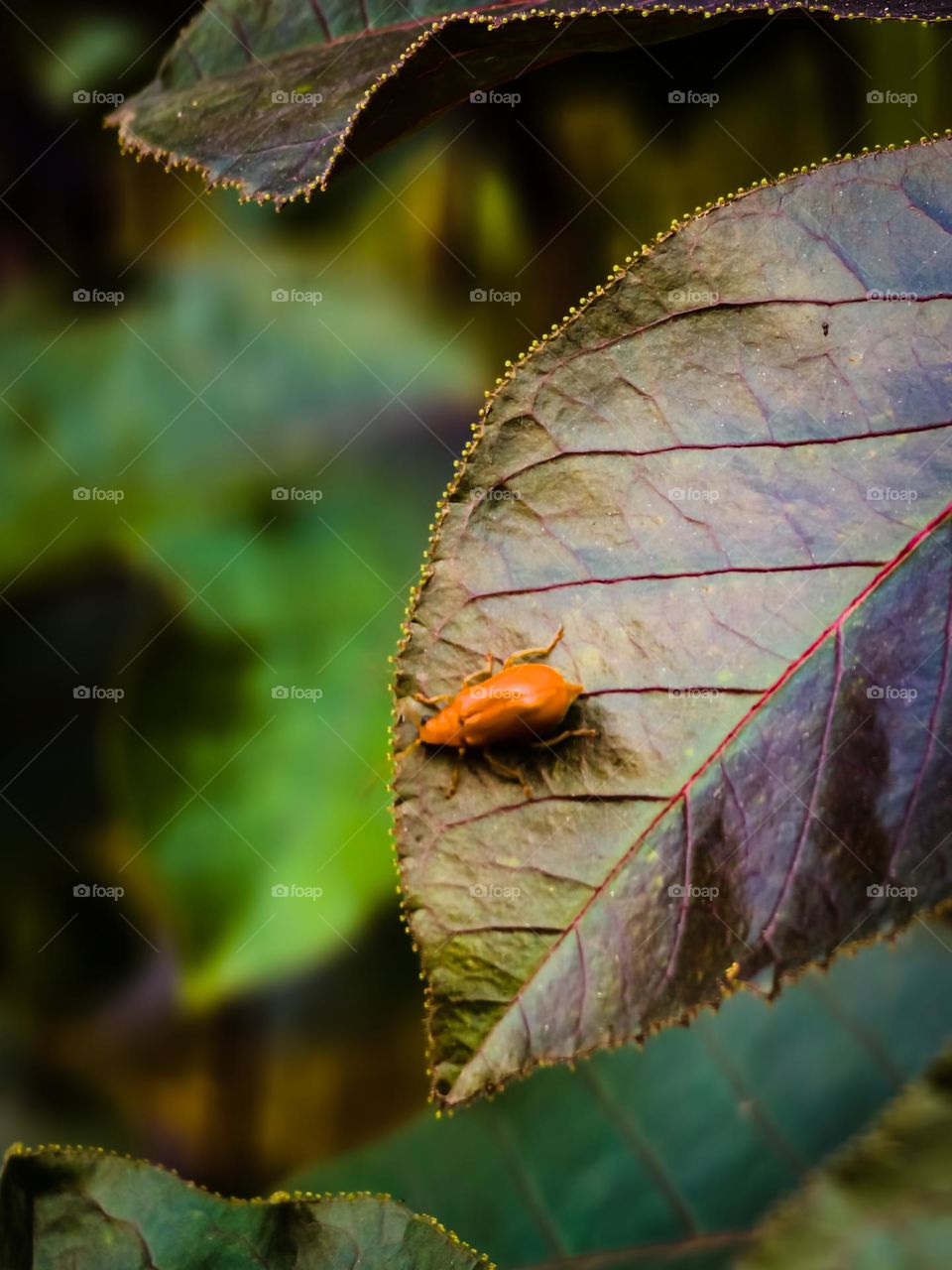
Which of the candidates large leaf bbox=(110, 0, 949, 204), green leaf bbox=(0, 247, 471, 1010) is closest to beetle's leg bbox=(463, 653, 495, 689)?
large leaf bbox=(110, 0, 949, 204)

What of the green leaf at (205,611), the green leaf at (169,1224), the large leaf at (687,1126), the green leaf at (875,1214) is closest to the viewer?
the green leaf at (875,1214)

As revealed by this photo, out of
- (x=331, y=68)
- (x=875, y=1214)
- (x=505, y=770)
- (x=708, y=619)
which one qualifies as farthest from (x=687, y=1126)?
(x=331, y=68)

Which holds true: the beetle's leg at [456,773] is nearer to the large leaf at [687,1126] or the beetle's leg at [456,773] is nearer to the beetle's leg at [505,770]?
the beetle's leg at [505,770]

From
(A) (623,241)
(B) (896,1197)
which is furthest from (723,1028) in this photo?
(A) (623,241)

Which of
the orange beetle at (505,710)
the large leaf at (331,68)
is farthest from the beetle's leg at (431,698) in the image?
the large leaf at (331,68)

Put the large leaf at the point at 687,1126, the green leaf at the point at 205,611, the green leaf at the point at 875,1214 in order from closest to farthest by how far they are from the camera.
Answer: the green leaf at the point at 875,1214
the large leaf at the point at 687,1126
the green leaf at the point at 205,611

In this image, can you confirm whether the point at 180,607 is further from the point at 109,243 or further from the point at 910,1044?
the point at 910,1044

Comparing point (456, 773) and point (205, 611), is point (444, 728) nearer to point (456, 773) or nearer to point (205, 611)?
point (456, 773)
